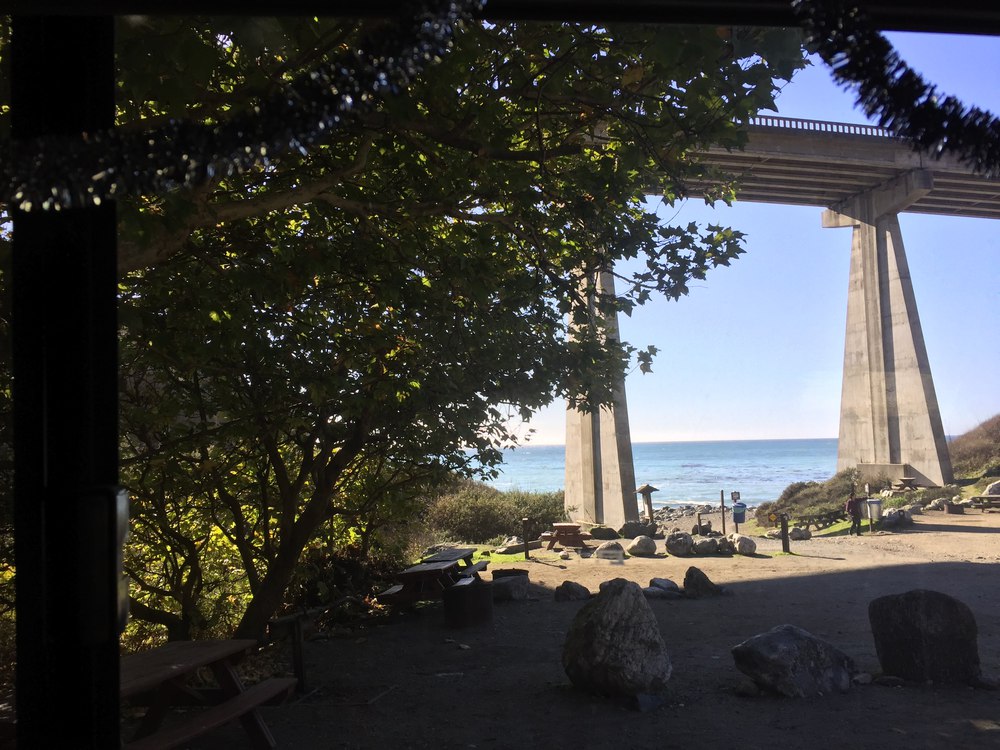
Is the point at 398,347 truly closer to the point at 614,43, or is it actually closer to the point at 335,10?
the point at 614,43

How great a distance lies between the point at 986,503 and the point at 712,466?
2234 inches

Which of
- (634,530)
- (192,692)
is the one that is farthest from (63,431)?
(634,530)

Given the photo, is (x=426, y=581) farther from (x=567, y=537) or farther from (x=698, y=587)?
(x=567, y=537)

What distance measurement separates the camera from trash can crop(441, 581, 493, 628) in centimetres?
834

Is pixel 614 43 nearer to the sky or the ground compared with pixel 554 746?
nearer to the sky

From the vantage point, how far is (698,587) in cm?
979

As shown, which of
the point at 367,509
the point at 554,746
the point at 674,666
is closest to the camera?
the point at 554,746

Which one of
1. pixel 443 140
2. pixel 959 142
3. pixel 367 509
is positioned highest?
pixel 443 140

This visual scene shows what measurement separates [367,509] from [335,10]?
7.22m

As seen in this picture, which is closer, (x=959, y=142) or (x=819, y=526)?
(x=959, y=142)

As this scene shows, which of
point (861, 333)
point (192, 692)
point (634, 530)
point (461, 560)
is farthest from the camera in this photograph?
point (861, 333)

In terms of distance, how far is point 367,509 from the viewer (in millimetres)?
8172

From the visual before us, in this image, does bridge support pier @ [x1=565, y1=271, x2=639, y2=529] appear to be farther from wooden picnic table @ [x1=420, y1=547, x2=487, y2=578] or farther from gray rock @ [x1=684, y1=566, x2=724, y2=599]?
gray rock @ [x1=684, y1=566, x2=724, y2=599]

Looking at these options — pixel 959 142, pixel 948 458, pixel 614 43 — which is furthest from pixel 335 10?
pixel 948 458
